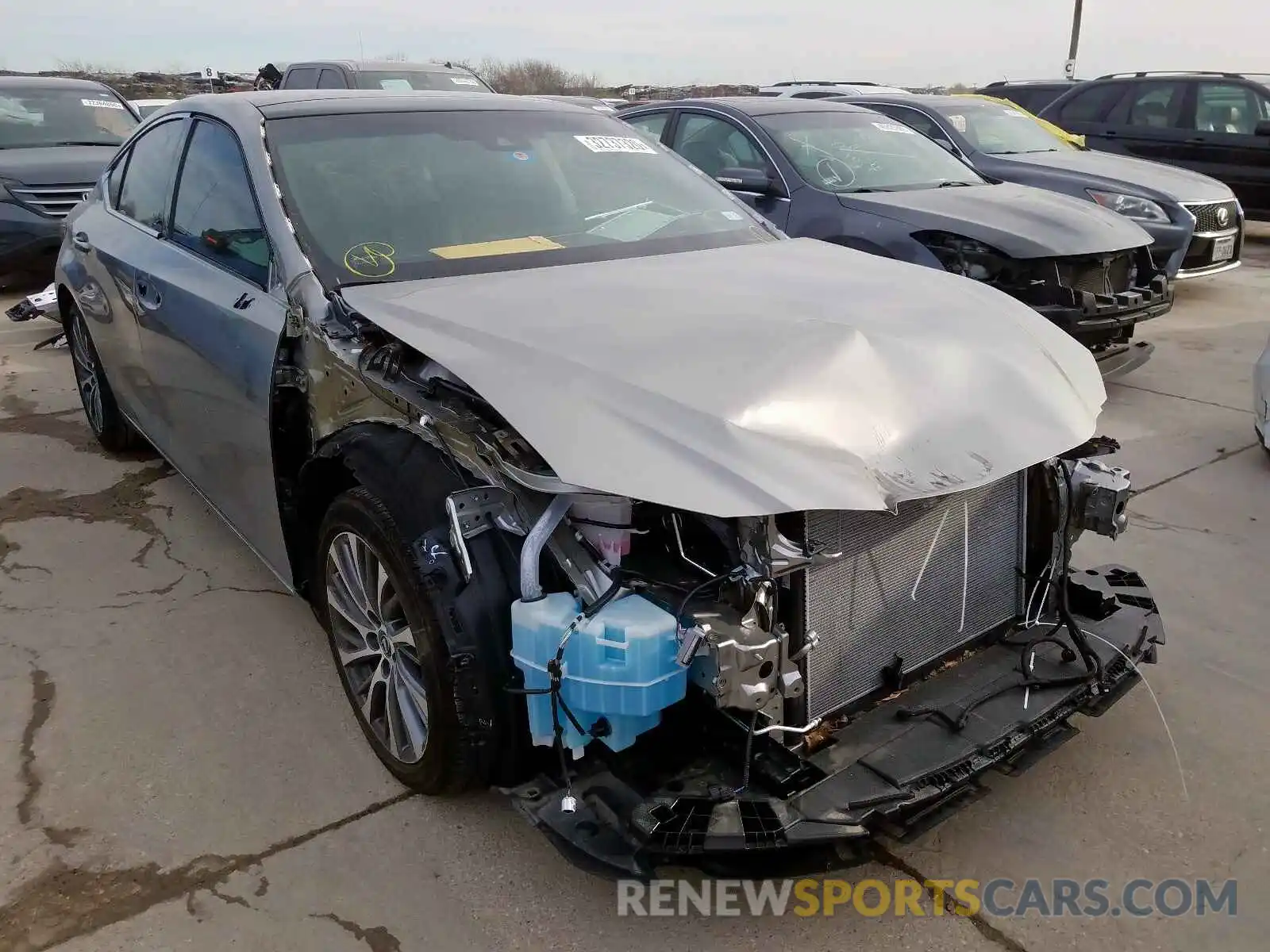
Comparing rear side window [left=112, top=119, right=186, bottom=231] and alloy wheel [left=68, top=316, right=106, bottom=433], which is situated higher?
rear side window [left=112, top=119, right=186, bottom=231]

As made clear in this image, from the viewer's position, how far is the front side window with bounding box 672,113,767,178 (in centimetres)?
661

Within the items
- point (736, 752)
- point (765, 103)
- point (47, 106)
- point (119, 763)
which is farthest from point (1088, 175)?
point (47, 106)

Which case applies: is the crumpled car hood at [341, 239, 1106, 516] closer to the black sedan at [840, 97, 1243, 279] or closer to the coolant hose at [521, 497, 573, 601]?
the coolant hose at [521, 497, 573, 601]

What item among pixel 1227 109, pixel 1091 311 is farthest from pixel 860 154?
pixel 1227 109

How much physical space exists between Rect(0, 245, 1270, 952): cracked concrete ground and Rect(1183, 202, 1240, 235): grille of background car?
15.7ft

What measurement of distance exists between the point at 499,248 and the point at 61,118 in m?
9.20

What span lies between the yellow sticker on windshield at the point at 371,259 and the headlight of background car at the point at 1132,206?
6374 millimetres

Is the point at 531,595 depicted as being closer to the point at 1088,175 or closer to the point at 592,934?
the point at 592,934

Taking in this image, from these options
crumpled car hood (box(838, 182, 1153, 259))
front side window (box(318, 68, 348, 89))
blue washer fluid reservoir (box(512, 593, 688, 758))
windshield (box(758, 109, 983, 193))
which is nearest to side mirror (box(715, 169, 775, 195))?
windshield (box(758, 109, 983, 193))

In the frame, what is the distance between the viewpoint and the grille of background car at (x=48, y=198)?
351 inches

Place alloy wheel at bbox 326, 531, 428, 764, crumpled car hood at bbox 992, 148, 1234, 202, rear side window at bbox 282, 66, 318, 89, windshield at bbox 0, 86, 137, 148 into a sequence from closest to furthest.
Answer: alloy wheel at bbox 326, 531, 428, 764 → crumpled car hood at bbox 992, 148, 1234, 202 → windshield at bbox 0, 86, 137, 148 → rear side window at bbox 282, 66, 318, 89

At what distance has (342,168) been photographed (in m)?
3.13

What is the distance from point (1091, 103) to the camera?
1130 cm

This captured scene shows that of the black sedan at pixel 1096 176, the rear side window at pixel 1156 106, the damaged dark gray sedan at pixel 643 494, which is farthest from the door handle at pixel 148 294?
the rear side window at pixel 1156 106
